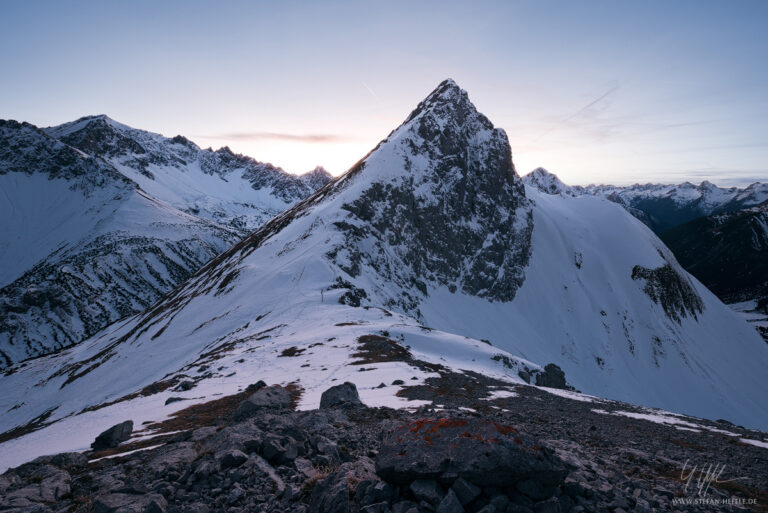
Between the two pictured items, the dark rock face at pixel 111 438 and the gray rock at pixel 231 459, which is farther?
the dark rock face at pixel 111 438

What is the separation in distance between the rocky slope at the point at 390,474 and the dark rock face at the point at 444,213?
64.7m

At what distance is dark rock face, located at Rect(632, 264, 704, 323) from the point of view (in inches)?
5394

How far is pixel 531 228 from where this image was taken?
144 m

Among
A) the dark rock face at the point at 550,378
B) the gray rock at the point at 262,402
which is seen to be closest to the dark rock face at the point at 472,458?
the gray rock at the point at 262,402

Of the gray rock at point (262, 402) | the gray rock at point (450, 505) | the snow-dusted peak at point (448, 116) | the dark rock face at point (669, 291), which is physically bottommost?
the dark rock face at point (669, 291)

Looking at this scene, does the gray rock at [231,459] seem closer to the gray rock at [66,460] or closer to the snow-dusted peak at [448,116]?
the gray rock at [66,460]

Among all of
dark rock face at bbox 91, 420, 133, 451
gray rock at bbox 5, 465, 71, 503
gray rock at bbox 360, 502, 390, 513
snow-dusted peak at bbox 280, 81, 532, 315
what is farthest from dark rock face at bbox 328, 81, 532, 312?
gray rock at bbox 360, 502, 390, 513

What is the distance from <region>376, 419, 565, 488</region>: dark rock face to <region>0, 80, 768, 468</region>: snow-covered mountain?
42.5 feet

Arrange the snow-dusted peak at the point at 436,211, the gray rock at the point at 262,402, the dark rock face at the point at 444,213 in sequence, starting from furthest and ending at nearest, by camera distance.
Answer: the dark rock face at the point at 444,213 → the snow-dusted peak at the point at 436,211 → the gray rock at the point at 262,402

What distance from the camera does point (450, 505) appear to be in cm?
659

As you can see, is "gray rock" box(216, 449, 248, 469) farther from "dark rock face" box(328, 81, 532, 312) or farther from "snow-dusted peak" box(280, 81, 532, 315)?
"dark rock face" box(328, 81, 532, 312)

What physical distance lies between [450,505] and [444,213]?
376ft

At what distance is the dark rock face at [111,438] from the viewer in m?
16.8

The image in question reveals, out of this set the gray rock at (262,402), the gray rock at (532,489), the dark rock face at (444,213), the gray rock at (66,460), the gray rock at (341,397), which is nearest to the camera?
the gray rock at (532,489)
